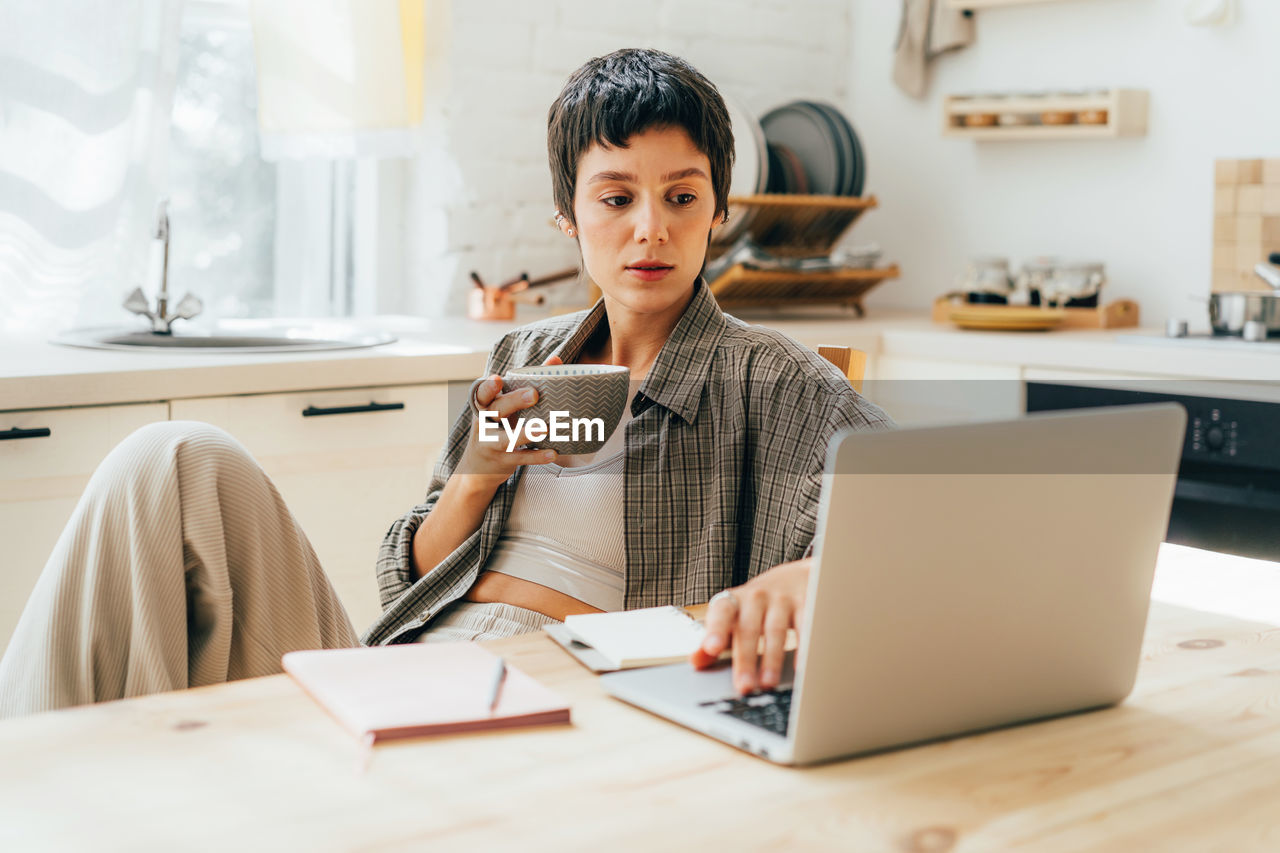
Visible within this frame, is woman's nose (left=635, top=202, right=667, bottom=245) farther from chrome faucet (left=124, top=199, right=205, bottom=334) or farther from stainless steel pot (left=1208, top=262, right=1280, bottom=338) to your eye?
stainless steel pot (left=1208, top=262, right=1280, bottom=338)

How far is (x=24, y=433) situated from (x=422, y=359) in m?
0.61

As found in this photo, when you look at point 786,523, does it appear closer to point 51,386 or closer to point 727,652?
point 727,652

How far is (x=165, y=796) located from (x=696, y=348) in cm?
79

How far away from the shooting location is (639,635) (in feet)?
3.12

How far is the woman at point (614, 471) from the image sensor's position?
3.61ft

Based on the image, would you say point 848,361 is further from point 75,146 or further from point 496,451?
point 75,146

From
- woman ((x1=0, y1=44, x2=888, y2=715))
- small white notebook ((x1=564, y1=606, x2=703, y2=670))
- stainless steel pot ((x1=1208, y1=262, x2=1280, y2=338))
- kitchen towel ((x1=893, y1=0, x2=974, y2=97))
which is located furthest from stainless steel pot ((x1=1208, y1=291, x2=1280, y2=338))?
small white notebook ((x1=564, y1=606, x2=703, y2=670))

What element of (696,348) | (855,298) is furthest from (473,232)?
(696,348)

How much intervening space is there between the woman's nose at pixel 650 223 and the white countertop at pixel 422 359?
0.86 metres

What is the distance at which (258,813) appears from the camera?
2.12ft

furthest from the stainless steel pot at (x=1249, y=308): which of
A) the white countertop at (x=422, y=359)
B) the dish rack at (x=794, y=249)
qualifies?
the dish rack at (x=794, y=249)

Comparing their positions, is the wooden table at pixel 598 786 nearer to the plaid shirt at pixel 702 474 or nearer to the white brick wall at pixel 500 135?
the plaid shirt at pixel 702 474

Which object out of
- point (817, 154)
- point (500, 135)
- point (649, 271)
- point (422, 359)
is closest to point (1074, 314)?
point (817, 154)

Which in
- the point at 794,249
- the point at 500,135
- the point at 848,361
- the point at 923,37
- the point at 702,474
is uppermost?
the point at 923,37
